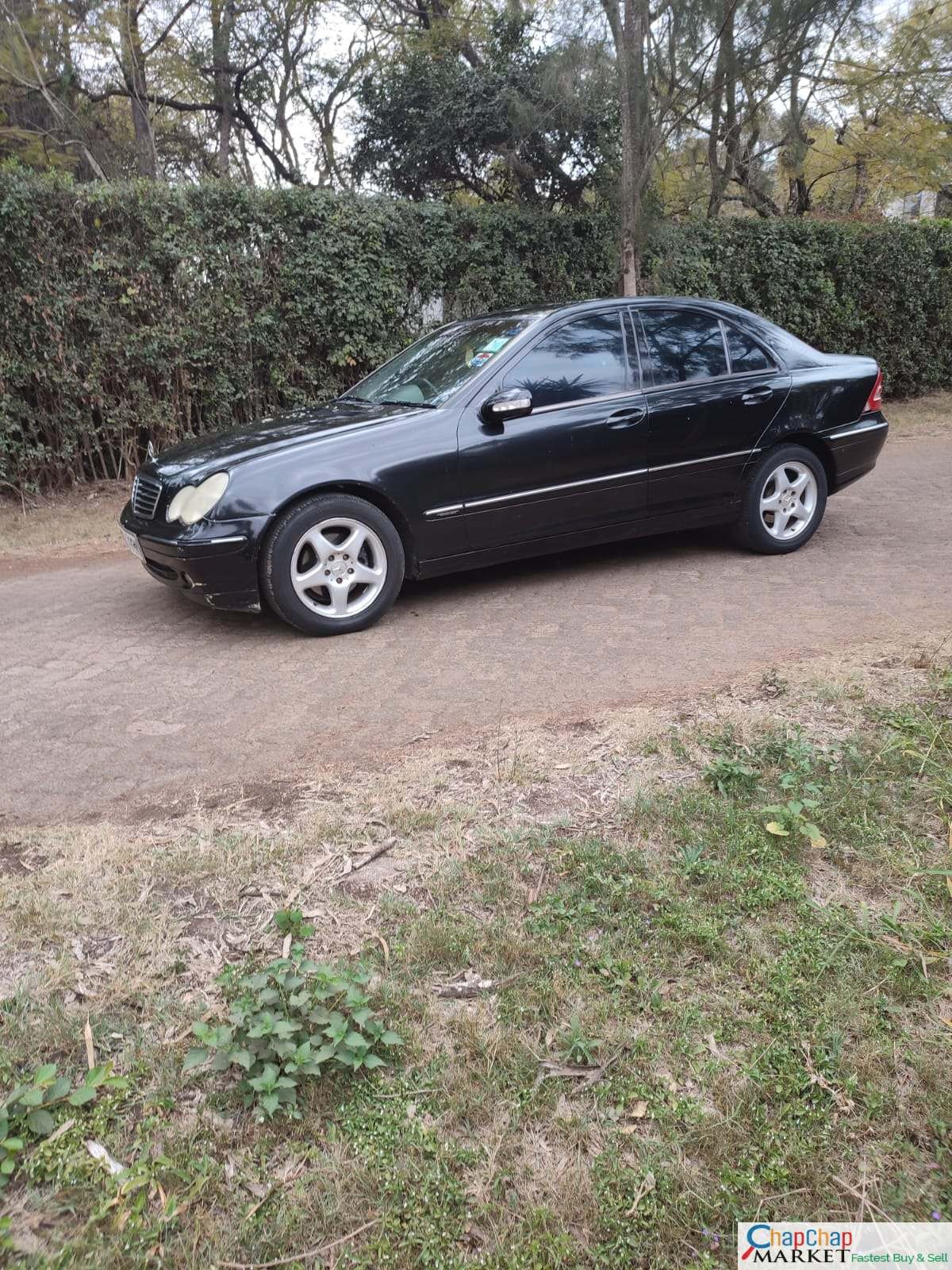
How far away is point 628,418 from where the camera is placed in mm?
5457

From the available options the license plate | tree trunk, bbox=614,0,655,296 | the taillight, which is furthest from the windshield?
tree trunk, bbox=614,0,655,296

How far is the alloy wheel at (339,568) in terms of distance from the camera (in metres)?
4.78

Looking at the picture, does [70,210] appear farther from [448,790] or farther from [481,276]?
[448,790]

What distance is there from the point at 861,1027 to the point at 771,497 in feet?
14.4

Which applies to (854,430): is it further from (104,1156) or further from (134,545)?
(104,1156)

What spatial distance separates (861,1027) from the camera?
2.13m

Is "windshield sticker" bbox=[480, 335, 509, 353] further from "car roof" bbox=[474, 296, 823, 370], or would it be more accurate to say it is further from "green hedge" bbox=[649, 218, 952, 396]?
"green hedge" bbox=[649, 218, 952, 396]

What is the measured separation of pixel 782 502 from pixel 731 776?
338 cm

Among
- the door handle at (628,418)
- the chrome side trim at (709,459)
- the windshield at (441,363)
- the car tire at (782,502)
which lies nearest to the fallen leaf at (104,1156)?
the windshield at (441,363)

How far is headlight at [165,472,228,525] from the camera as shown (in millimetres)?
4668

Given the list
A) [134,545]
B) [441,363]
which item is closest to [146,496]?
[134,545]

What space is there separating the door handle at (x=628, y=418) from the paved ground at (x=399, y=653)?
0.93 m

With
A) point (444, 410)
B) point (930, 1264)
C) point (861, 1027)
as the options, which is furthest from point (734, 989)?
point (444, 410)

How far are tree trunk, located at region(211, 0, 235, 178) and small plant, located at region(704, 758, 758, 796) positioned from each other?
1800 cm
